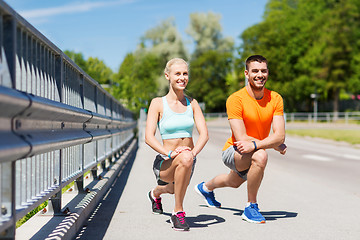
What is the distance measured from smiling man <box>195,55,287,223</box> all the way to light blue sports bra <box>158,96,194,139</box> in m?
0.48

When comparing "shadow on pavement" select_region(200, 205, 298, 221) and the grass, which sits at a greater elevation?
the grass

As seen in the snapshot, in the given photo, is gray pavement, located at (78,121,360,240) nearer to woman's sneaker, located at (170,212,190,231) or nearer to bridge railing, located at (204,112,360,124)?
woman's sneaker, located at (170,212,190,231)

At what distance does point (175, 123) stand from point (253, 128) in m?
0.87

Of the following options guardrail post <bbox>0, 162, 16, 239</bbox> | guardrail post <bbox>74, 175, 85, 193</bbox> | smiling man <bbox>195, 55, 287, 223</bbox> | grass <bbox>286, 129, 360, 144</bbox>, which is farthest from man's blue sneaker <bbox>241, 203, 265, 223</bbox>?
grass <bbox>286, 129, 360, 144</bbox>

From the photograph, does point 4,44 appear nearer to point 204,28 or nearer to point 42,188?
point 42,188

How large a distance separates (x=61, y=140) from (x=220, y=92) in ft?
269

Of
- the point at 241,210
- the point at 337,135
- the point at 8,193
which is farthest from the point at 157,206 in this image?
the point at 337,135

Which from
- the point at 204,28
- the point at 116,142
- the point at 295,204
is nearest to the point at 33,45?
the point at 295,204

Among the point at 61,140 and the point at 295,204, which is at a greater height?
the point at 61,140

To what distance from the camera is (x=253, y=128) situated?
5598 mm

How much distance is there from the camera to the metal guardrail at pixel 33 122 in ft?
10.2

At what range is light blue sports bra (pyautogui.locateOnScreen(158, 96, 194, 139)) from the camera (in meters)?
5.29

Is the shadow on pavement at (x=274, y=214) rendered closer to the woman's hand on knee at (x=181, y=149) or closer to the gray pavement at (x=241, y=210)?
the gray pavement at (x=241, y=210)

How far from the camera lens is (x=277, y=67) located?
65.0 metres
